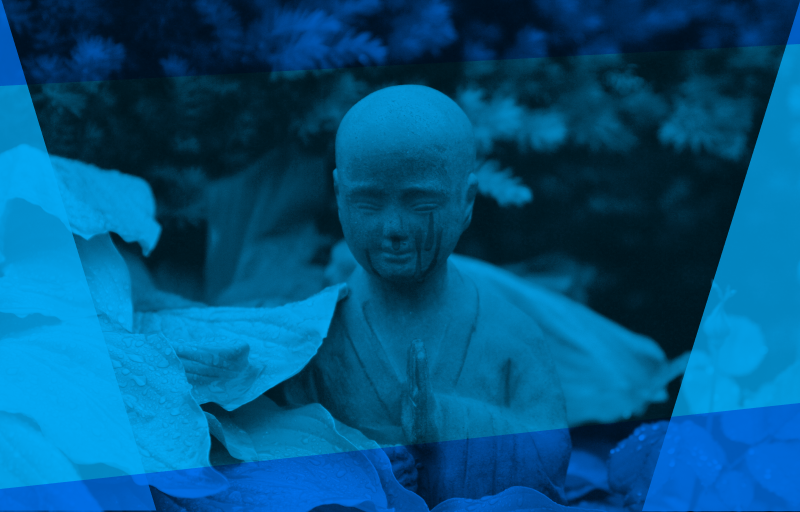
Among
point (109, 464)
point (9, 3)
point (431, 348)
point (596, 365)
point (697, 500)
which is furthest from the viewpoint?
point (596, 365)

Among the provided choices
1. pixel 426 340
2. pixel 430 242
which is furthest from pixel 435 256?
pixel 426 340

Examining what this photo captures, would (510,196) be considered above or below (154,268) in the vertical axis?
above

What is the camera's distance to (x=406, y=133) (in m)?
1.74

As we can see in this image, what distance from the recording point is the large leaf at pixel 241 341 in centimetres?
190

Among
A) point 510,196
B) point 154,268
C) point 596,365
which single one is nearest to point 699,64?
point 510,196

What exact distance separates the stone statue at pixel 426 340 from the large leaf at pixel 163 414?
1.14 feet

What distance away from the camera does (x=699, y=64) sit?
250 cm

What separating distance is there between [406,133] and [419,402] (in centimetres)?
71

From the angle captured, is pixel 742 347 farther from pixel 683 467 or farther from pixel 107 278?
pixel 107 278

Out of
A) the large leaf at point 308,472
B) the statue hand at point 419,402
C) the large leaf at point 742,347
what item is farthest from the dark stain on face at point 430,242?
the large leaf at point 742,347

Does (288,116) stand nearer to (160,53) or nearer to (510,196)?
(160,53)

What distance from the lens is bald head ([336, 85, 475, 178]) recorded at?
5.72ft

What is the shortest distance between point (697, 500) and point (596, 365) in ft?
1.88

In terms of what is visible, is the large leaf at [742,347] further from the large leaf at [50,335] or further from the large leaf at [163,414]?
the large leaf at [50,335]
